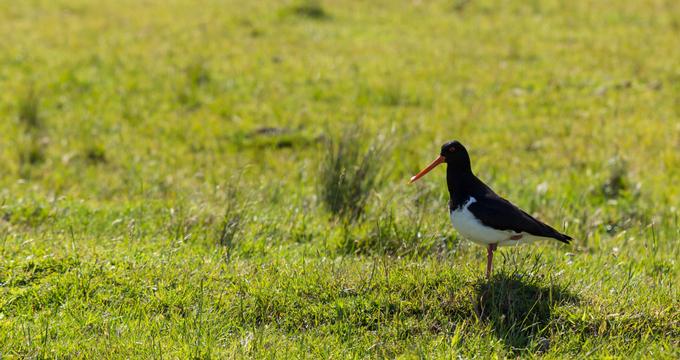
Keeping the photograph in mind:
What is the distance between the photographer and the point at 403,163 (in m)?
9.89

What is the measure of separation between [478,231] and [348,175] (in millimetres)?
2232

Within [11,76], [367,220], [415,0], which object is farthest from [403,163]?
[415,0]

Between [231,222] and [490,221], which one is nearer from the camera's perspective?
[490,221]

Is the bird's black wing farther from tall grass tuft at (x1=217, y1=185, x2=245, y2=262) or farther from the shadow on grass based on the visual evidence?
tall grass tuft at (x1=217, y1=185, x2=245, y2=262)

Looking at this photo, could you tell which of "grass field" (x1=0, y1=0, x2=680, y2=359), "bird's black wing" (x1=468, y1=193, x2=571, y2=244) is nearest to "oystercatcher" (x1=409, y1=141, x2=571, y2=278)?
"bird's black wing" (x1=468, y1=193, x2=571, y2=244)

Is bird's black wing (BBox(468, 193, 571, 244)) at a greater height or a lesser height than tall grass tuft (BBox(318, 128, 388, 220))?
greater

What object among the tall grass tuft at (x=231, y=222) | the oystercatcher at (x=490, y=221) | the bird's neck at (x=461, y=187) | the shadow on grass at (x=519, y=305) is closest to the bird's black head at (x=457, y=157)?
the bird's neck at (x=461, y=187)

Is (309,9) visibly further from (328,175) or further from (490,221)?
(490,221)

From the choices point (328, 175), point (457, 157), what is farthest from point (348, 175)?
point (457, 157)

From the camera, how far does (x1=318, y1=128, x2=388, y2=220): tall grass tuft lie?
780cm

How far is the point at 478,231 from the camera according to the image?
5906 mm

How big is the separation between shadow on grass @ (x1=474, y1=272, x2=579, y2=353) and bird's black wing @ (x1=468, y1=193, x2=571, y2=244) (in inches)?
13.0

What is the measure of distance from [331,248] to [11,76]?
334 inches

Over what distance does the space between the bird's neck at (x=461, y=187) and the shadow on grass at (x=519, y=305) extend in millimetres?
614
